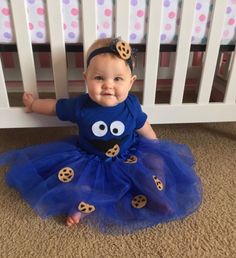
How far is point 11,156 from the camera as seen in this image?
88 centimetres

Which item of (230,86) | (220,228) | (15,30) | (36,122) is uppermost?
(15,30)

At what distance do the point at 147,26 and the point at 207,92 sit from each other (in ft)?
0.95

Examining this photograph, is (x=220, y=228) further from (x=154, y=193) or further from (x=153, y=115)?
(x=153, y=115)

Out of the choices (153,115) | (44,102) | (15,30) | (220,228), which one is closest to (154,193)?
(220,228)

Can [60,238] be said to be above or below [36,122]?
below

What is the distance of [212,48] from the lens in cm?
85

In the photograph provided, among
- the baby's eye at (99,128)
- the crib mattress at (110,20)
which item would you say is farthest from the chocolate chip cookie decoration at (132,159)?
the crib mattress at (110,20)

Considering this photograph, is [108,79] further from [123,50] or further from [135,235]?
[135,235]

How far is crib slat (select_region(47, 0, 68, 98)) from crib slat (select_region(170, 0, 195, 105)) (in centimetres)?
32

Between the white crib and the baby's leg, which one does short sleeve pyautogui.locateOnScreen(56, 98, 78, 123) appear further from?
the baby's leg

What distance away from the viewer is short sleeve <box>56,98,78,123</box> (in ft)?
2.81

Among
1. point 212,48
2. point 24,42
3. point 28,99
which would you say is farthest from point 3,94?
point 212,48

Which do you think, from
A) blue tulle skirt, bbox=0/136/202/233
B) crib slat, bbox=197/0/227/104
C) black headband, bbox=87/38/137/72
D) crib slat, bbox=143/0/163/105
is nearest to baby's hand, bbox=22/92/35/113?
blue tulle skirt, bbox=0/136/202/233

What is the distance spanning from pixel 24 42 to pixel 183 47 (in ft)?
1.43
